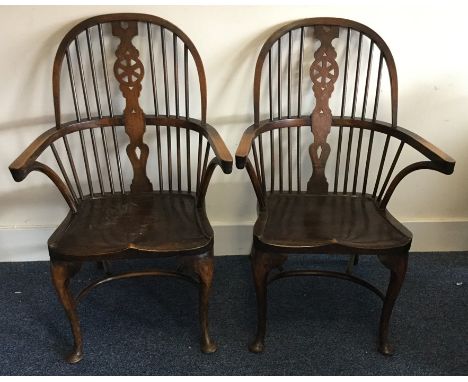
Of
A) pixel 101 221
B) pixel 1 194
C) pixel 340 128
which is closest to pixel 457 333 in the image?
pixel 340 128

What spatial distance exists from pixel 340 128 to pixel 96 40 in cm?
98

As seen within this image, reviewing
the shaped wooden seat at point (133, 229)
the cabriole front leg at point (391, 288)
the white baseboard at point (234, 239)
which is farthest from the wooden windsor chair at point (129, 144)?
the cabriole front leg at point (391, 288)

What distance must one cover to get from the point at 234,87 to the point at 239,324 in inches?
36.6

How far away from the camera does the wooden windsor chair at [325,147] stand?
4.71 feet

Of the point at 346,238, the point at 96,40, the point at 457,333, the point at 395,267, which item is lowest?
the point at 457,333

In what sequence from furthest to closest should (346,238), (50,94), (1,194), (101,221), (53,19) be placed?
1. (1,194)
2. (50,94)
3. (53,19)
4. (101,221)
5. (346,238)

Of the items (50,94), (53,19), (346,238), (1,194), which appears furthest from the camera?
(1,194)

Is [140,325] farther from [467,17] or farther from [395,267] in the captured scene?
[467,17]

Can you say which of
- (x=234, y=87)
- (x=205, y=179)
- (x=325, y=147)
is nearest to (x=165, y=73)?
(x=234, y=87)

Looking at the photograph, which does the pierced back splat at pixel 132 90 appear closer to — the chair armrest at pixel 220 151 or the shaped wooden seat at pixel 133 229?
the shaped wooden seat at pixel 133 229

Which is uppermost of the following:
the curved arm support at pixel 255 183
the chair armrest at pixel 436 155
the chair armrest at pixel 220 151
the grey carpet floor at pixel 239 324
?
the chair armrest at pixel 220 151

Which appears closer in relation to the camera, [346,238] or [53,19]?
[346,238]

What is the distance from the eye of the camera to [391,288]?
1512mm

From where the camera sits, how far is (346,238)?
143 cm
